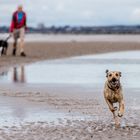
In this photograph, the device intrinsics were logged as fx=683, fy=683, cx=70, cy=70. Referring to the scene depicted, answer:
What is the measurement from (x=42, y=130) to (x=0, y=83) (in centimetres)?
747

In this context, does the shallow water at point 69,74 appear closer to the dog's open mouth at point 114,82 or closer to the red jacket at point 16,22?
the red jacket at point 16,22

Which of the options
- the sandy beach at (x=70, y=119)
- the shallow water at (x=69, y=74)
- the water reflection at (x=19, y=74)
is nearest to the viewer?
the sandy beach at (x=70, y=119)

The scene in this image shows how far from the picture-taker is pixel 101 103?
1345cm

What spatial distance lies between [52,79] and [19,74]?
1.81 meters

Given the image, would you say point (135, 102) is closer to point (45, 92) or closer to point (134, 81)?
point (45, 92)

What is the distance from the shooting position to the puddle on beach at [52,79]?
11.8m

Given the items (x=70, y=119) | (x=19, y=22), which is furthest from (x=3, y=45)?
(x=70, y=119)

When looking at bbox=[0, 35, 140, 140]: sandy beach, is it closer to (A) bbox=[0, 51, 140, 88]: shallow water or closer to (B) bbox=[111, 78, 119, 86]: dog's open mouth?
(B) bbox=[111, 78, 119, 86]: dog's open mouth

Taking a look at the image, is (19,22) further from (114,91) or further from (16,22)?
(114,91)

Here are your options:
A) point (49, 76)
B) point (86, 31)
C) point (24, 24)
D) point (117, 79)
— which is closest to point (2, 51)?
point (24, 24)

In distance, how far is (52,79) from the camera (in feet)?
61.2

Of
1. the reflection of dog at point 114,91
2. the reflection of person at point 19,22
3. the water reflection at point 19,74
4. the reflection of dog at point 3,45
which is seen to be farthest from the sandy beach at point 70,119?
the reflection of dog at point 3,45

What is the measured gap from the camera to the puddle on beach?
38.8 feet

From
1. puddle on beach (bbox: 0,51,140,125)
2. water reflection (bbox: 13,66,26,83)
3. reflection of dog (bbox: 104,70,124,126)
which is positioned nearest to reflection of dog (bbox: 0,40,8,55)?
puddle on beach (bbox: 0,51,140,125)
